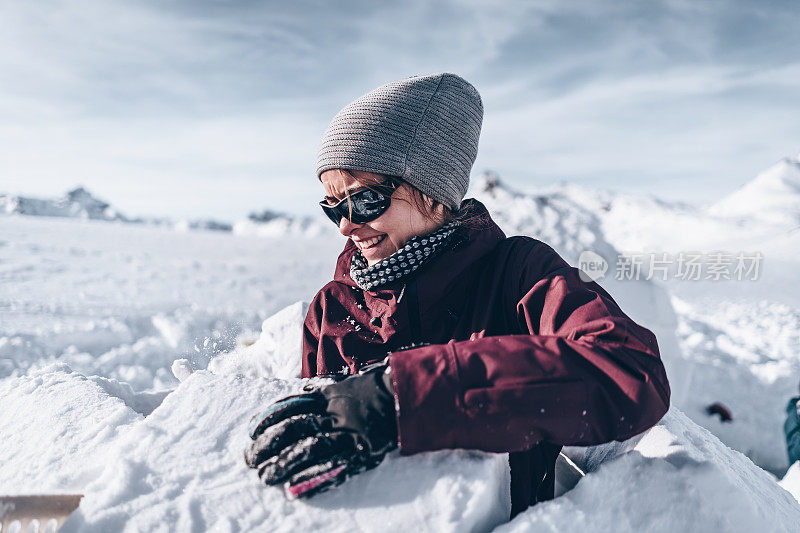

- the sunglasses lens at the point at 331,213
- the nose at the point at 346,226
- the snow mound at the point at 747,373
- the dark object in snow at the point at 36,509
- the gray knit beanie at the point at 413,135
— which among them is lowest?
the snow mound at the point at 747,373

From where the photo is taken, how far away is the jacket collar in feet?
4.50

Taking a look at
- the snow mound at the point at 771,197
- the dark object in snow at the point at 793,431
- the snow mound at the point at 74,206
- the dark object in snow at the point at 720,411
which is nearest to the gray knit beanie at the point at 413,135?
the dark object in snow at the point at 793,431

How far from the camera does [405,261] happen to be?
140cm

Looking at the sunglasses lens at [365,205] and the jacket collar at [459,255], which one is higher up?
the sunglasses lens at [365,205]

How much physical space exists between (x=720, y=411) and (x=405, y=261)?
429 cm

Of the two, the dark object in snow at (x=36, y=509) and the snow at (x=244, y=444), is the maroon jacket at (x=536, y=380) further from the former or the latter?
the dark object in snow at (x=36, y=509)

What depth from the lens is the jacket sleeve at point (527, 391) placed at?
887 mm

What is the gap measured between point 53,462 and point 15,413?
0.45 meters

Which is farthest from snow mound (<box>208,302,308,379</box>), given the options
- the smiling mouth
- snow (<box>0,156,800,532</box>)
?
the smiling mouth

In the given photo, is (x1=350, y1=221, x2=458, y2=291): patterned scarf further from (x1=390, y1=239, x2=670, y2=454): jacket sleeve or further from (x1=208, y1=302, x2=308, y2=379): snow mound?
(x1=208, y1=302, x2=308, y2=379): snow mound

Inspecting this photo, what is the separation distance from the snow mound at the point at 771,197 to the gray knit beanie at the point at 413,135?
22438mm

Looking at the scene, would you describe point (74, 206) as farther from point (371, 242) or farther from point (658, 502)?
point (658, 502)

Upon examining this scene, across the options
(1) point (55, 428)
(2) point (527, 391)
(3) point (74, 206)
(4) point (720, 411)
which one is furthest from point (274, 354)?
(3) point (74, 206)

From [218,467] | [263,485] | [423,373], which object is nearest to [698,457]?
[423,373]
